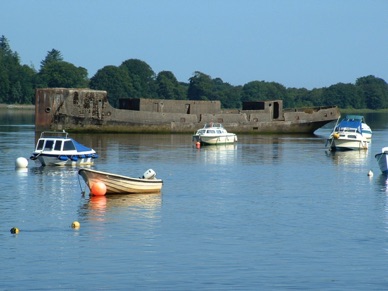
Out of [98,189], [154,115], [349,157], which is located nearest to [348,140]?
[349,157]

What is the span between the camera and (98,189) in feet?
140

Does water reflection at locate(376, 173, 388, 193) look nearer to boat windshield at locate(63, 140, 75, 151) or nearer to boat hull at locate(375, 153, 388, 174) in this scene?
boat hull at locate(375, 153, 388, 174)

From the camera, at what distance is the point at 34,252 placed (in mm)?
30219

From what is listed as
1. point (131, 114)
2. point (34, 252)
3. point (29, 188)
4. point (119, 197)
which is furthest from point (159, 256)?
point (131, 114)

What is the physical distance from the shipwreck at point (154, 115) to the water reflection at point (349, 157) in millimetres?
26826

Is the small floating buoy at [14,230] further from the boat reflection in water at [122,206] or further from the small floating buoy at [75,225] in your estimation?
the boat reflection in water at [122,206]

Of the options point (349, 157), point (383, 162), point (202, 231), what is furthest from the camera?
point (349, 157)

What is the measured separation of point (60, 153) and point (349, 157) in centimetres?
2545

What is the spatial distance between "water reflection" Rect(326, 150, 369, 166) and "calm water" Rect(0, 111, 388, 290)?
16.2 feet

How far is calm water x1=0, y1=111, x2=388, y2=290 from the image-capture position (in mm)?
27312

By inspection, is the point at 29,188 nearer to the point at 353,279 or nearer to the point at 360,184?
the point at 360,184

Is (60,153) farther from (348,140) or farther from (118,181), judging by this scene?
(348,140)

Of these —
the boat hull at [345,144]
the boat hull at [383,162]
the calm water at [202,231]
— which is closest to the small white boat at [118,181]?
the calm water at [202,231]

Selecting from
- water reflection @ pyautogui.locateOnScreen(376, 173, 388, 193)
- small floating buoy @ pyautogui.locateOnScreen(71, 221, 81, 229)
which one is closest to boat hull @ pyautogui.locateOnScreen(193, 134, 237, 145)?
water reflection @ pyautogui.locateOnScreen(376, 173, 388, 193)
